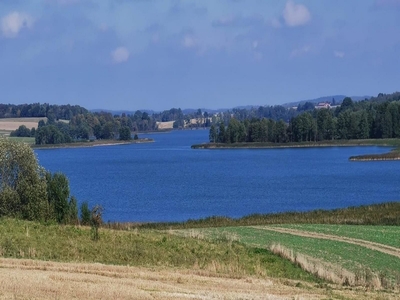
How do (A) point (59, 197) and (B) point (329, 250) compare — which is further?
(A) point (59, 197)

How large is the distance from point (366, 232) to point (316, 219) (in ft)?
32.3

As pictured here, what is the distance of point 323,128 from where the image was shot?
164 metres

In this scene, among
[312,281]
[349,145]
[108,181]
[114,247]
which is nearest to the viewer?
[312,281]

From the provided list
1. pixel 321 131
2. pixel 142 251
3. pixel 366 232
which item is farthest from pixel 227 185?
pixel 321 131

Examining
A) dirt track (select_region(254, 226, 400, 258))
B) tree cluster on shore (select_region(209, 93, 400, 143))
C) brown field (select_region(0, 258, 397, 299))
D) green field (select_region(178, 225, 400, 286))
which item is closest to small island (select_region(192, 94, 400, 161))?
tree cluster on shore (select_region(209, 93, 400, 143))

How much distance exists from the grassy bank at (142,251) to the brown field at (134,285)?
5.18 ft

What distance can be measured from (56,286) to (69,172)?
9325cm

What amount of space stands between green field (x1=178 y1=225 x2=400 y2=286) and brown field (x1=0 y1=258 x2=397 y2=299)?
423 centimetres

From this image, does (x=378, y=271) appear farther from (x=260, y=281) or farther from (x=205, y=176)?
(x=205, y=176)

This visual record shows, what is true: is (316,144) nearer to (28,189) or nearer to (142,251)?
(28,189)

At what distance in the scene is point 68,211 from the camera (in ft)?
142

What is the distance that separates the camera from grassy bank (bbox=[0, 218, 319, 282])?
2236 cm

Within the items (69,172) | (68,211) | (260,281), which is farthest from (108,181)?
(260,281)

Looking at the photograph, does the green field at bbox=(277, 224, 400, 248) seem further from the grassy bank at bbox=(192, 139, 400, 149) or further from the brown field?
the grassy bank at bbox=(192, 139, 400, 149)
